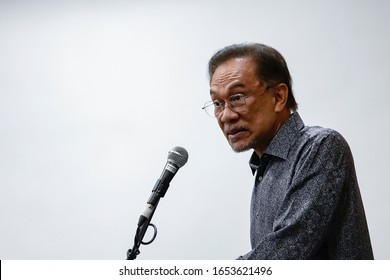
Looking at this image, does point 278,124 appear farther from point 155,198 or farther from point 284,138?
point 155,198

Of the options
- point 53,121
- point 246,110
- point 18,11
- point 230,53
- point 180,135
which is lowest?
point 246,110

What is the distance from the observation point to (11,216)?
104 inches

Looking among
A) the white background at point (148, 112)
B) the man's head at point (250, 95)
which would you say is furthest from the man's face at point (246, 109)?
the white background at point (148, 112)

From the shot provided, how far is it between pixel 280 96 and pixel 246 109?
14cm

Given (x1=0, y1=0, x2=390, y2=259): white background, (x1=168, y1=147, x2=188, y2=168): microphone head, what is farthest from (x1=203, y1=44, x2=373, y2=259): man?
(x1=0, y1=0, x2=390, y2=259): white background

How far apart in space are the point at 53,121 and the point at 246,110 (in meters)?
1.71

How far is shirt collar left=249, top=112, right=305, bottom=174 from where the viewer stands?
122 cm

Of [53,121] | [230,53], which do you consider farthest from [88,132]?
[230,53]

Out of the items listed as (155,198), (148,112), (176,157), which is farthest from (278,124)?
(148,112)

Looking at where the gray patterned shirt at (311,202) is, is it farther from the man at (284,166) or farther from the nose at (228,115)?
the nose at (228,115)

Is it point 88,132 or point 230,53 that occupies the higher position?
point 88,132

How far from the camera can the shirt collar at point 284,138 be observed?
1.22 m
